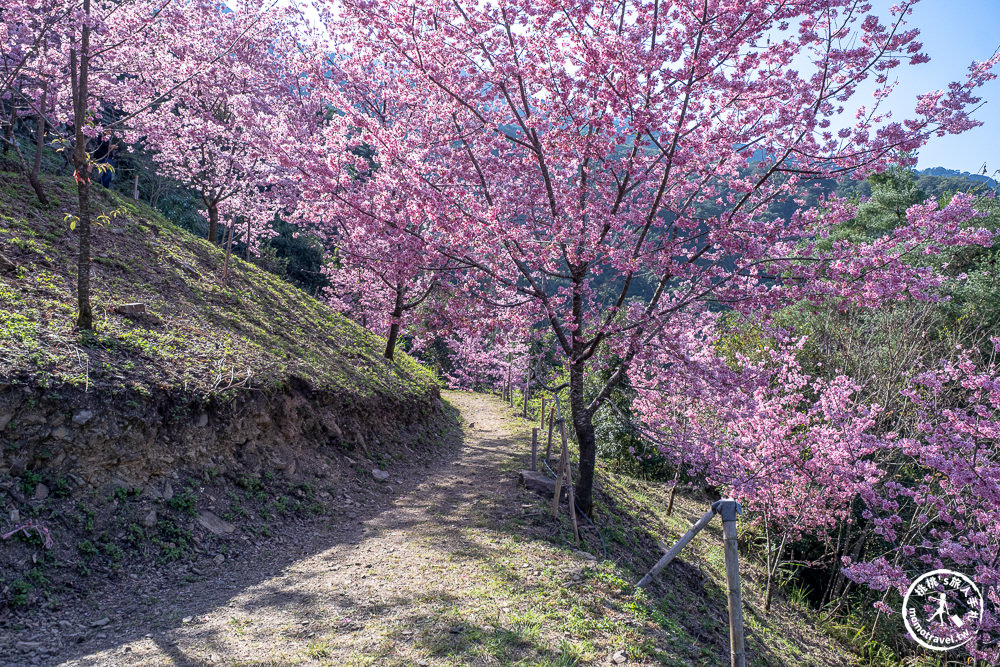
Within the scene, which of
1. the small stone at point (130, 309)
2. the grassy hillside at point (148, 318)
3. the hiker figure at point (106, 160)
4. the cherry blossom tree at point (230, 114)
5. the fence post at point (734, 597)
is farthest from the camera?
the cherry blossom tree at point (230, 114)

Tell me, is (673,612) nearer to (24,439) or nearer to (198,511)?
(198,511)

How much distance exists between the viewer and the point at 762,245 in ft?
18.1

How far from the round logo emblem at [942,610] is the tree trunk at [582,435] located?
4.28 m

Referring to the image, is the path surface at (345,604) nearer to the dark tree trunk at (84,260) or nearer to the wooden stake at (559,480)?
the wooden stake at (559,480)

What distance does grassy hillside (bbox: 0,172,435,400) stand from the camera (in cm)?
507

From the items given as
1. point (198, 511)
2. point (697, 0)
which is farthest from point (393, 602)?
point (697, 0)

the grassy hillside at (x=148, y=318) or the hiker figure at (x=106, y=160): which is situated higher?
the hiker figure at (x=106, y=160)

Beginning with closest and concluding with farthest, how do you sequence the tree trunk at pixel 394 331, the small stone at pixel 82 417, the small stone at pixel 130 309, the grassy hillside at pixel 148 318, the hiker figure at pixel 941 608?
the small stone at pixel 82 417 < the grassy hillside at pixel 148 318 < the small stone at pixel 130 309 < the hiker figure at pixel 941 608 < the tree trunk at pixel 394 331

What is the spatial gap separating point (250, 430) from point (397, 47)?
493 centimetres

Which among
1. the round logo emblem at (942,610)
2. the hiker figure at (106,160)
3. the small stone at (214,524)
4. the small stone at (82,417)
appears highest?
the hiker figure at (106,160)

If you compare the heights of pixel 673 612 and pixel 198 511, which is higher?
pixel 198 511

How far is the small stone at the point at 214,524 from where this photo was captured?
16.7ft

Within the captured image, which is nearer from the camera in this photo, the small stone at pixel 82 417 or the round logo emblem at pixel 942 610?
the small stone at pixel 82 417

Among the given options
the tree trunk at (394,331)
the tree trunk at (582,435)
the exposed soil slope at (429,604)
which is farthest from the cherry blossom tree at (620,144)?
the tree trunk at (394,331)
